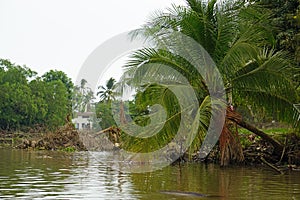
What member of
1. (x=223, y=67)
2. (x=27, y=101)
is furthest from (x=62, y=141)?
(x=27, y=101)

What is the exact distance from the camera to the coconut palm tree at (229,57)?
14148mm

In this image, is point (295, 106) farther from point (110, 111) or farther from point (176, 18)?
point (110, 111)

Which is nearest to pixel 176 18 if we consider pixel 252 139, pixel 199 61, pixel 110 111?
pixel 199 61

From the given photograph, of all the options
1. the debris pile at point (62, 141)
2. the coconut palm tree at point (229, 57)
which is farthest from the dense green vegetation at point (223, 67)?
the debris pile at point (62, 141)

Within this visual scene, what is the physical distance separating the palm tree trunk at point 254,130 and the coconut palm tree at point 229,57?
0.04 metres

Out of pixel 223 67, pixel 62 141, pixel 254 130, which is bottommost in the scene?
pixel 254 130

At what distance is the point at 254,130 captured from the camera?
1619cm

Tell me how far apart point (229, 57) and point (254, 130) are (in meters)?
3.14

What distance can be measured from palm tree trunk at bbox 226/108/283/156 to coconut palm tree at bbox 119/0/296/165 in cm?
4

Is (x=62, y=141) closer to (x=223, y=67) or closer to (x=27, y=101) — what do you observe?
(x=223, y=67)

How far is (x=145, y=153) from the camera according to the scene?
13.0m

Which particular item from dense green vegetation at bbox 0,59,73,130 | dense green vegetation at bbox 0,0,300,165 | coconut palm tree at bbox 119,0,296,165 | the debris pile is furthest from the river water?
dense green vegetation at bbox 0,59,73,130

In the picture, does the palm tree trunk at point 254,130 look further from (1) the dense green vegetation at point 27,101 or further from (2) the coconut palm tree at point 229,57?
(1) the dense green vegetation at point 27,101

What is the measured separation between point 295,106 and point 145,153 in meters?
4.73
